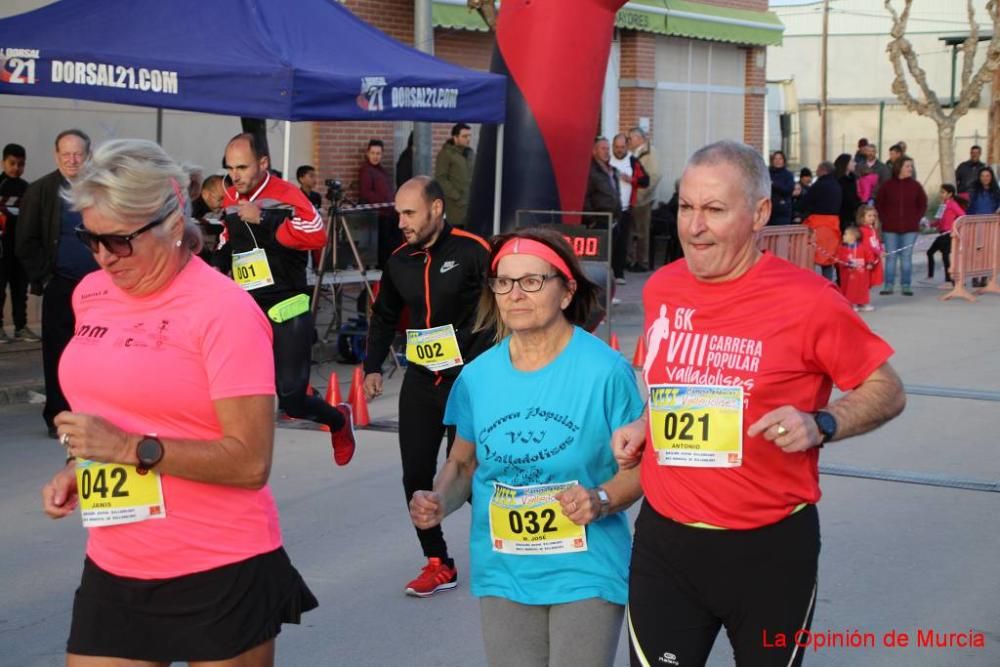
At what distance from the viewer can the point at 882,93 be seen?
189 feet

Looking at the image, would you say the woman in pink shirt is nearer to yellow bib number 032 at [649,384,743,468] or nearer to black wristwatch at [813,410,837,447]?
yellow bib number 032 at [649,384,743,468]

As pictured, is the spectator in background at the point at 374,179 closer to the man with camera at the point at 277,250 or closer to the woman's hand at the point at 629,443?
the man with camera at the point at 277,250

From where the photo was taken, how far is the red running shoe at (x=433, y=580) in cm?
648

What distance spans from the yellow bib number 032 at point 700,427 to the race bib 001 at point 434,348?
2.73 meters

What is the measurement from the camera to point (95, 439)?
3.17m

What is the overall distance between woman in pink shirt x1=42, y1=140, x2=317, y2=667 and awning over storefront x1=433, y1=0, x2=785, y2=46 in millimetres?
17694

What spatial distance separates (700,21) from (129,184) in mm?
23630

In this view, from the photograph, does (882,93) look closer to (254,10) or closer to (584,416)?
(254,10)

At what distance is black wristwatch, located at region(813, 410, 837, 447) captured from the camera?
11.1ft

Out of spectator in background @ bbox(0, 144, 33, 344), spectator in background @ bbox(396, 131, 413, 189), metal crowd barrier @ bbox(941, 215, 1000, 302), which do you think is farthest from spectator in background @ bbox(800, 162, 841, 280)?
spectator in background @ bbox(0, 144, 33, 344)

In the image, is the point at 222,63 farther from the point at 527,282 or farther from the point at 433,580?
the point at 527,282

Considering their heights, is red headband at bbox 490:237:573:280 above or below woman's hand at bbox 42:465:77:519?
above

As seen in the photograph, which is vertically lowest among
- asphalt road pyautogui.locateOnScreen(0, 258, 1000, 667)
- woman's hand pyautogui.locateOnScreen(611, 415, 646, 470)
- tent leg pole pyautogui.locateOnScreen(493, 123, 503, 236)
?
asphalt road pyautogui.locateOnScreen(0, 258, 1000, 667)

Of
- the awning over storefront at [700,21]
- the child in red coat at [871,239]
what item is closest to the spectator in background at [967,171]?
the awning over storefront at [700,21]
